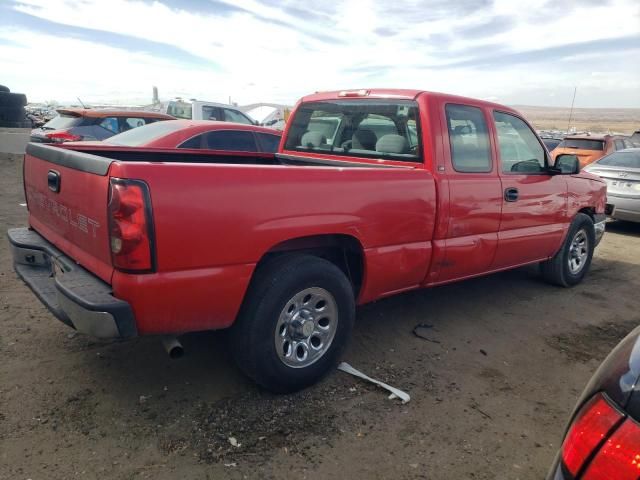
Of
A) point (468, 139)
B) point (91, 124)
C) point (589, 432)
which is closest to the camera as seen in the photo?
point (589, 432)

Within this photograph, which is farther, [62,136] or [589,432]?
[62,136]

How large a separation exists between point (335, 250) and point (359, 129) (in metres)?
1.38

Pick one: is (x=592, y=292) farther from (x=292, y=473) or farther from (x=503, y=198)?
(x=292, y=473)

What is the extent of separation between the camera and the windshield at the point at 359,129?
4.01 metres

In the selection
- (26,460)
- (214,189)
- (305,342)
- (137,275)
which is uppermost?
(214,189)

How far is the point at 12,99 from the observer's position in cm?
1397

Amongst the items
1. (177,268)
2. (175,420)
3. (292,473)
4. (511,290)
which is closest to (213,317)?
(177,268)

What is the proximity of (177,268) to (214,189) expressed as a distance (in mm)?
435

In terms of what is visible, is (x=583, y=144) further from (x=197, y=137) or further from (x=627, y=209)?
(x=197, y=137)

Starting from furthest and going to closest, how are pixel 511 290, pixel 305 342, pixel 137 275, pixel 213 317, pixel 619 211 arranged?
pixel 619 211 → pixel 511 290 → pixel 305 342 → pixel 213 317 → pixel 137 275

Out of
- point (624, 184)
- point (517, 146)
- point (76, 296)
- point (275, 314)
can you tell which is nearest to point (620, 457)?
point (275, 314)

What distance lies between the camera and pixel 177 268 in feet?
8.32


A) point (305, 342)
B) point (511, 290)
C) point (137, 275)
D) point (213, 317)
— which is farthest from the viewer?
point (511, 290)

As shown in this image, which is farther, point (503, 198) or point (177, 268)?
point (503, 198)
